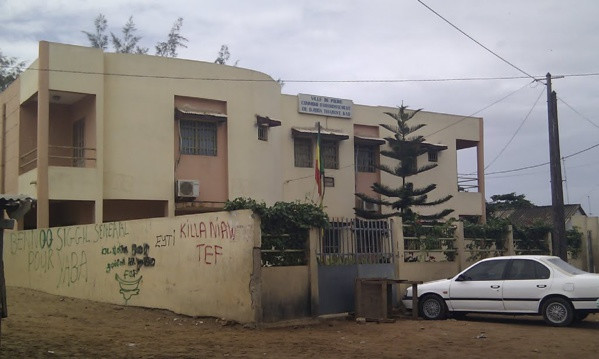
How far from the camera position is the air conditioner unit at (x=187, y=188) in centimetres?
2081

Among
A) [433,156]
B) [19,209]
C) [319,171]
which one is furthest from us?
[433,156]

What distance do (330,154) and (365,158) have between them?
212 centimetres

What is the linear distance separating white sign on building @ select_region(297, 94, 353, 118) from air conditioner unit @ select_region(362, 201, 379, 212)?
3.64 m

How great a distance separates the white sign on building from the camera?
970 inches

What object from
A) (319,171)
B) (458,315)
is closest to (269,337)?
(458,315)

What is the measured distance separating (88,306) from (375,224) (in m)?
6.65

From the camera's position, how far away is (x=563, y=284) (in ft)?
38.9

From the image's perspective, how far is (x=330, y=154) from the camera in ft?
83.6

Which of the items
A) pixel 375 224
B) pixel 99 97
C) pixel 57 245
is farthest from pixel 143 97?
pixel 375 224

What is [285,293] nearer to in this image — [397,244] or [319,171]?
[397,244]

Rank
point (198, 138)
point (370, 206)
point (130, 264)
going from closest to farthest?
point (130, 264)
point (198, 138)
point (370, 206)

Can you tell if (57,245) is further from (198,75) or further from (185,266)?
(198,75)

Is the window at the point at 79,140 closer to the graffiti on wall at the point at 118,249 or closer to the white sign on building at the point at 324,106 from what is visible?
the graffiti on wall at the point at 118,249

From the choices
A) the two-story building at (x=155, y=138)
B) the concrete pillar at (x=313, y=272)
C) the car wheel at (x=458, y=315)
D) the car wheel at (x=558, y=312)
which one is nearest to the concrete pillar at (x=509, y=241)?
the car wheel at (x=458, y=315)
